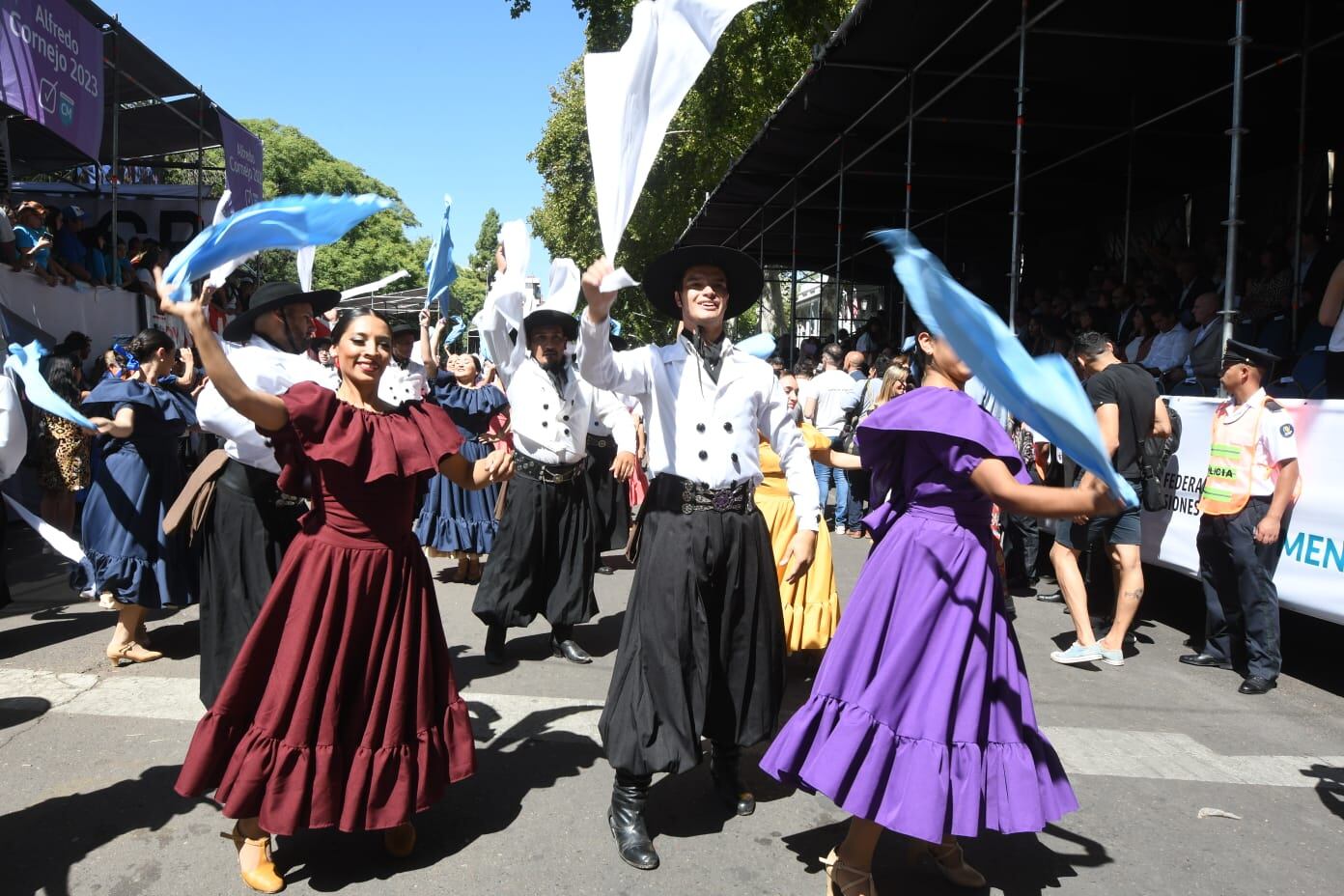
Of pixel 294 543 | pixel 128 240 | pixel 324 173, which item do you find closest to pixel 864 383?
pixel 294 543

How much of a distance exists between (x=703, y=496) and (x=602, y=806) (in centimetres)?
128

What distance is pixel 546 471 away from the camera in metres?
5.95

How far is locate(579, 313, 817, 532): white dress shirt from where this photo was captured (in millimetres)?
3688

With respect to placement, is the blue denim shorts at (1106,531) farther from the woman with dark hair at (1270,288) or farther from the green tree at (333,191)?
the green tree at (333,191)

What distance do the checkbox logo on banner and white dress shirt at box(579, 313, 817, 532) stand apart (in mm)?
10283

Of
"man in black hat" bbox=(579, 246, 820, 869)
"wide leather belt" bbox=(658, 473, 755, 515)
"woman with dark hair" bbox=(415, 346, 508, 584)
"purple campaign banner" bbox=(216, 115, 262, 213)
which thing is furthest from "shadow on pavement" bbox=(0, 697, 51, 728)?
"purple campaign banner" bbox=(216, 115, 262, 213)

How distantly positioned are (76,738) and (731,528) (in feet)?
10.6

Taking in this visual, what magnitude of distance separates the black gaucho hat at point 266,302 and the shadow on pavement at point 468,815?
79.5 inches

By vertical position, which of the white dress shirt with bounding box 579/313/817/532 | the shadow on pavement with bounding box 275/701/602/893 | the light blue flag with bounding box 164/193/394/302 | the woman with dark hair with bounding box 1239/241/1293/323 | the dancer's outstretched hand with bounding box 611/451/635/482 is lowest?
the shadow on pavement with bounding box 275/701/602/893

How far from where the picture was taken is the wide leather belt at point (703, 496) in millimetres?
3686

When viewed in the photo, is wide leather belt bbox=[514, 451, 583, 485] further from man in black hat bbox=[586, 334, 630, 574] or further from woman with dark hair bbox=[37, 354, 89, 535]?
woman with dark hair bbox=[37, 354, 89, 535]

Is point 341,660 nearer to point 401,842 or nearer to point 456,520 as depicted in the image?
point 401,842

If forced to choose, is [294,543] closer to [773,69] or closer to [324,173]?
[773,69]

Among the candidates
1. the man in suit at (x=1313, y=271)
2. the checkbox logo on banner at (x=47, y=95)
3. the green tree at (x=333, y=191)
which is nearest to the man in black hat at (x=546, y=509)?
the man in suit at (x=1313, y=271)
